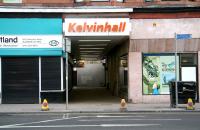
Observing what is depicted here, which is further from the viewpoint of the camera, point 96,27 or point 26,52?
point 26,52

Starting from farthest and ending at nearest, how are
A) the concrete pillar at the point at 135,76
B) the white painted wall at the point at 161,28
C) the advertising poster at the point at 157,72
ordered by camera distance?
the advertising poster at the point at 157,72 < the concrete pillar at the point at 135,76 < the white painted wall at the point at 161,28

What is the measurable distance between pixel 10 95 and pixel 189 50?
10.1m

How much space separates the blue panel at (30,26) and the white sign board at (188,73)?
708cm

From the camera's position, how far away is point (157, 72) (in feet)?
85.8

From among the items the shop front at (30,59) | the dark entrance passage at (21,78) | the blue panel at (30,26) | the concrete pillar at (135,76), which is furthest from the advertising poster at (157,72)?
the dark entrance passage at (21,78)

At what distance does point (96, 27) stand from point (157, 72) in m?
4.22

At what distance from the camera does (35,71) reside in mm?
25828

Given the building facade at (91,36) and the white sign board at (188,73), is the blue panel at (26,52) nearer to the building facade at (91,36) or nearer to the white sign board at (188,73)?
the building facade at (91,36)

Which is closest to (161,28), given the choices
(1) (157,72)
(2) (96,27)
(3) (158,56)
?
(3) (158,56)

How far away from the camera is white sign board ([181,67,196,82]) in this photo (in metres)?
26.1

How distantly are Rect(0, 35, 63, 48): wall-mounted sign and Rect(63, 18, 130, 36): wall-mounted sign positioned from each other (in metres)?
1.04

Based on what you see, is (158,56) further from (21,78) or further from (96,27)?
(21,78)

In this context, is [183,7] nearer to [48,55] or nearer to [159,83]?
[159,83]

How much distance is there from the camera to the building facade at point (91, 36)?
2558cm
